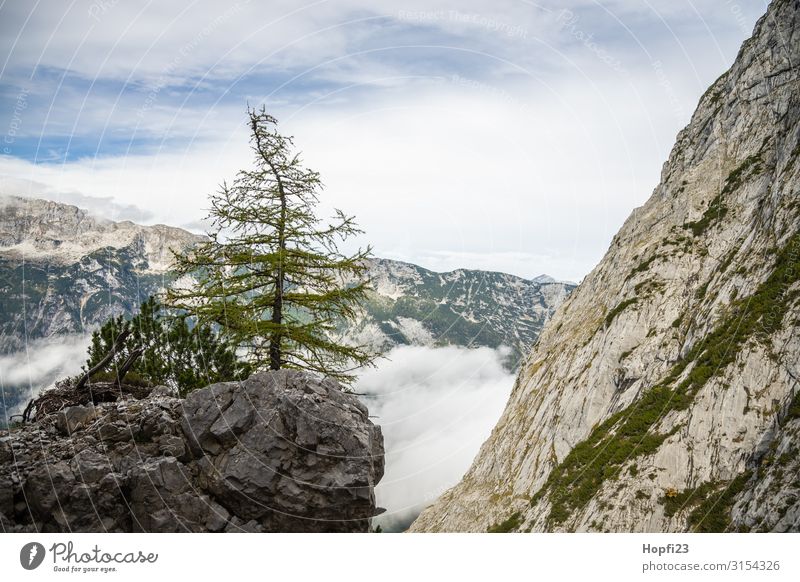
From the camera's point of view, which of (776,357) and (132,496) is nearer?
(132,496)

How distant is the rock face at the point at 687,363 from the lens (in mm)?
40688

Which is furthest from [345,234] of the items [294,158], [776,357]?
[776,357]

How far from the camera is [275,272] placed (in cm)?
1582

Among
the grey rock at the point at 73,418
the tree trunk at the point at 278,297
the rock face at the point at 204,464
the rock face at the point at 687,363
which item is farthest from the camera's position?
the rock face at the point at 687,363

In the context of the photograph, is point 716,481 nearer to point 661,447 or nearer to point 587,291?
point 661,447

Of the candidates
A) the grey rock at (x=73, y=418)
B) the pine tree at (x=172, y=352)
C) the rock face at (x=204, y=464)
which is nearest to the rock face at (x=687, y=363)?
the rock face at (x=204, y=464)

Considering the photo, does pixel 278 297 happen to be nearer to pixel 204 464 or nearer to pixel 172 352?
pixel 204 464

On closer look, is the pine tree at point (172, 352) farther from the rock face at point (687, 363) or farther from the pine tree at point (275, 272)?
the rock face at point (687, 363)

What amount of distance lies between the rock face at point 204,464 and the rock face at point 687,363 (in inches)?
682

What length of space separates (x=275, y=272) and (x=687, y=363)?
174ft

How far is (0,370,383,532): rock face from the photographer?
10992 mm
